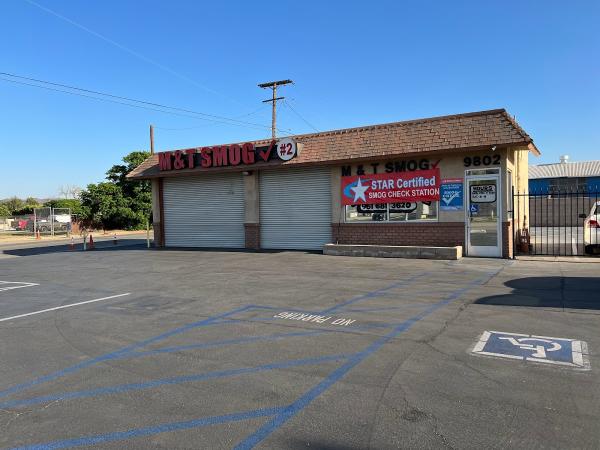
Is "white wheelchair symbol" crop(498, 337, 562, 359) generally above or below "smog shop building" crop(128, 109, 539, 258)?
below

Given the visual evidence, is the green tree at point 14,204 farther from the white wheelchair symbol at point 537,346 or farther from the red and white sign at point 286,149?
the white wheelchair symbol at point 537,346

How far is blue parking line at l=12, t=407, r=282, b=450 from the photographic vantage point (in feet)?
11.6

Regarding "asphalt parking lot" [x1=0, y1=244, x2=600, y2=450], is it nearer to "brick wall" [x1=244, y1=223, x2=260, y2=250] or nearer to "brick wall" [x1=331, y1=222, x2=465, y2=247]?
"brick wall" [x1=331, y1=222, x2=465, y2=247]

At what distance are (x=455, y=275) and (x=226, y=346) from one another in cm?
705

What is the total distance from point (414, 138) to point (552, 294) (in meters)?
8.15

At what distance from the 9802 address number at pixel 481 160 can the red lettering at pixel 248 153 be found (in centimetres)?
828

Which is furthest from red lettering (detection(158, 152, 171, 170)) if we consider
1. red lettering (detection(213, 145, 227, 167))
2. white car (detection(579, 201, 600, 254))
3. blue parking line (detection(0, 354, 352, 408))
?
blue parking line (detection(0, 354, 352, 408))

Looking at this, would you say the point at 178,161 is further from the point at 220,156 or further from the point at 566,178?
the point at 566,178

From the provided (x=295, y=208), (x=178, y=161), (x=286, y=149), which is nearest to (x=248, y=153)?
(x=286, y=149)

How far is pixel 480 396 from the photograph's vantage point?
4.19 meters

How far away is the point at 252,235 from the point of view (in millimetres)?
19719

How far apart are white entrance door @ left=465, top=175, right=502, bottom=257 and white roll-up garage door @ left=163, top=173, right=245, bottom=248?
9.66 meters

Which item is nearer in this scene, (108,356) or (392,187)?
(108,356)

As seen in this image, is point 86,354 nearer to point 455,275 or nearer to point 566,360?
point 566,360
